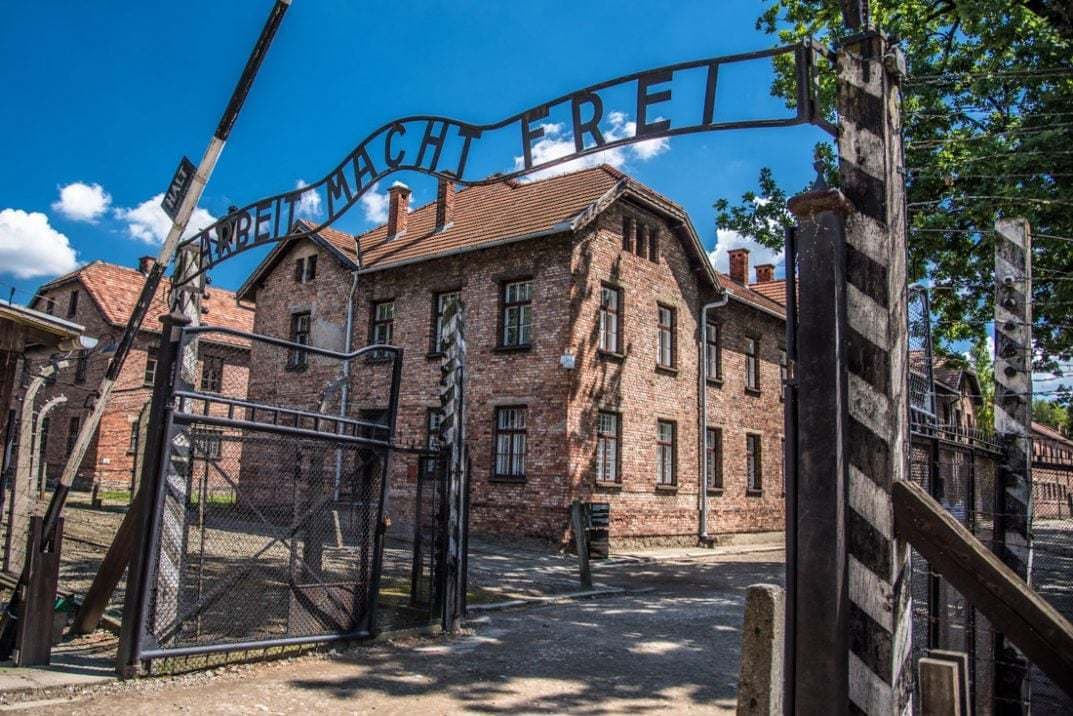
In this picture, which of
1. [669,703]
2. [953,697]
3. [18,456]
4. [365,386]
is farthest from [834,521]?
[365,386]

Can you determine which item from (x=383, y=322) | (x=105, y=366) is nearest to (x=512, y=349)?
(x=383, y=322)

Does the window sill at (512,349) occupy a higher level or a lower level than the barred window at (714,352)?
lower

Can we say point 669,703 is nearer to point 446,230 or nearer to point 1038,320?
point 1038,320

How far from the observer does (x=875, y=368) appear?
3.30 m

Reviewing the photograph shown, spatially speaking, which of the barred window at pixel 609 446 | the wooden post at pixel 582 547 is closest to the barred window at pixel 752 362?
the barred window at pixel 609 446

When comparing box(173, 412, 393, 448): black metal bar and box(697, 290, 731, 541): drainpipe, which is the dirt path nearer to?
box(173, 412, 393, 448): black metal bar

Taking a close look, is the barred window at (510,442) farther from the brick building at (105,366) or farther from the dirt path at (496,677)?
the brick building at (105,366)

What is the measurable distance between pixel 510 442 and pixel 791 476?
15345 mm

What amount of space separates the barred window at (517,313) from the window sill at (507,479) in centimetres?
302

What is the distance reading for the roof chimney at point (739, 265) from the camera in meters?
27.9

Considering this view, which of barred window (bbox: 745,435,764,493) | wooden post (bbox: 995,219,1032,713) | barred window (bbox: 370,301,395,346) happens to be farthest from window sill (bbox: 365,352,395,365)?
wooden post (bbox: 995,219,1032,713)

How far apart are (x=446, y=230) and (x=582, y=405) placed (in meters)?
6.97

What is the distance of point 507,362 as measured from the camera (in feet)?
61.6

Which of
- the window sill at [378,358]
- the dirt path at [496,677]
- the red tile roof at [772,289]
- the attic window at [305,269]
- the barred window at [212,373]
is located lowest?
the dirt path at [496,677]
